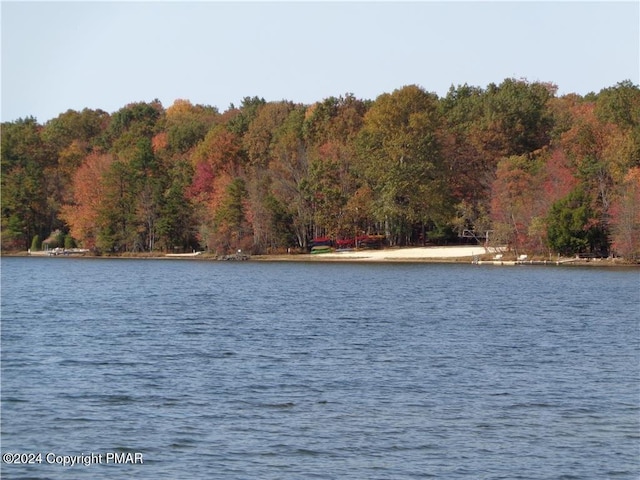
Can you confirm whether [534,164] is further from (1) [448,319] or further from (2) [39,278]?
(1) [448,319]

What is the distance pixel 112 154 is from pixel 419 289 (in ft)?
246

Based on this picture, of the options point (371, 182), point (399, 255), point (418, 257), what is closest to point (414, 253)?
point (399, 255)

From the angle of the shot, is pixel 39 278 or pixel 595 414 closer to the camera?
pixel 595 414

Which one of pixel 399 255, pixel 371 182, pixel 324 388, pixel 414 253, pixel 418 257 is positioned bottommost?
pixel 324 388

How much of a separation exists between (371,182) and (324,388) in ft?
260

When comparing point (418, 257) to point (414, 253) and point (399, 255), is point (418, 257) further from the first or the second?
point (399, 255)

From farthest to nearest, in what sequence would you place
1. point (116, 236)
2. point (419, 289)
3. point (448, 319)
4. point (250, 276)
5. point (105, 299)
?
point (116, 236), point (250, 276), point (419, 289), point (105, 299), point (448, 319)

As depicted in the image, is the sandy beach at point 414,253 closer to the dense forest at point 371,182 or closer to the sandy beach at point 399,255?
the sandy beach at point 399,255

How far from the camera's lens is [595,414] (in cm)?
2342

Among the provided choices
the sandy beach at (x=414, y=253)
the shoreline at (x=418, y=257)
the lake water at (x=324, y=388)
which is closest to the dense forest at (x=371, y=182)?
the shoreline at (x=418, y=257)

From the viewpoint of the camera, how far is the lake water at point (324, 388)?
19656 millimetres

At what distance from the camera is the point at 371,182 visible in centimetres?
10506

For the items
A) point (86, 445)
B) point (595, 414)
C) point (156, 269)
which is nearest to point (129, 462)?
point (86, 445)

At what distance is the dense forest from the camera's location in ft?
286
